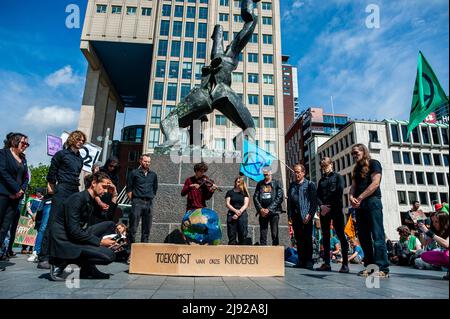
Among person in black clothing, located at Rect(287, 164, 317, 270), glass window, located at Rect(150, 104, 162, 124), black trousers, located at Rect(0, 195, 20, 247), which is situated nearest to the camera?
black trousers, located at Rect(0, 195, 20, 247)

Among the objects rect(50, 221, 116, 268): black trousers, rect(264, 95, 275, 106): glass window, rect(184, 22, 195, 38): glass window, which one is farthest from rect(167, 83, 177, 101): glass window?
rect(50, 221, 116, 268): black trousers

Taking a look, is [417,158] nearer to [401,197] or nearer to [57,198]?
[401,197]

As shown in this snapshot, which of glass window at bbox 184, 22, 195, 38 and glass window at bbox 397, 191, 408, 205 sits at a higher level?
glass window at bbox 184, 22, 195, 38

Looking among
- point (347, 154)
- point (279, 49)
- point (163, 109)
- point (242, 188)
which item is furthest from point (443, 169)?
point (242, 188)

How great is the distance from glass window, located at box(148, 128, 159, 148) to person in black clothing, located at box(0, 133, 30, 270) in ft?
121

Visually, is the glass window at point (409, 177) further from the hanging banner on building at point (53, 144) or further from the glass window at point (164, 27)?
the hanging banner on building at point (53, 144)

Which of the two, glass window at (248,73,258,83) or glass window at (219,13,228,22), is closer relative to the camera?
glass window at (248,73,258,83)

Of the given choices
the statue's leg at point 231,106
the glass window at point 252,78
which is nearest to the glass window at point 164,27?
the glass window at point 252,78

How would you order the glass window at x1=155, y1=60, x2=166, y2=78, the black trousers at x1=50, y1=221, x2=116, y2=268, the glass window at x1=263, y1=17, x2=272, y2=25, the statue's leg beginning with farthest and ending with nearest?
the glass window at x1=263, y1=17, x2=272, y2=25, the glass window at x1=155, y1=60, x2=166, y2=78, the statue's leg, the black trousers at x1=50, y1=221, x2=116, y2=268

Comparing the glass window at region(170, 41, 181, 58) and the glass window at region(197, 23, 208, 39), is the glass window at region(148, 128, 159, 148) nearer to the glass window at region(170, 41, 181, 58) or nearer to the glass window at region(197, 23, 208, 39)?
the glass window at region(170, 41, 181, 58)

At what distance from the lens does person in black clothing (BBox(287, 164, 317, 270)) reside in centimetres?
543

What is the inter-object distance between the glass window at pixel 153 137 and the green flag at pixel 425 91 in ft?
128
